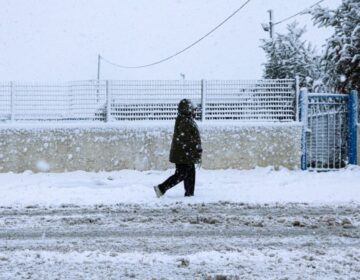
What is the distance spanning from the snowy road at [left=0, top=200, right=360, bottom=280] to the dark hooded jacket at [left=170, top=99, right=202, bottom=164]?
1190 mm

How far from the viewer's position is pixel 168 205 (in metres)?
8.08

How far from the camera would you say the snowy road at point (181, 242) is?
4141 millimetres

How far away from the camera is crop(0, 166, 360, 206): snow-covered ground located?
868cm

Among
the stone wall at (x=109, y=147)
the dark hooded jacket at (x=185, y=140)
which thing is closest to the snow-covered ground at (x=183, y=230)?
the dark hooded jacket at (x=185, y=140)

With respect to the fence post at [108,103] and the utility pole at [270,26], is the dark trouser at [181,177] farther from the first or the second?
the utility pole at [270,26]

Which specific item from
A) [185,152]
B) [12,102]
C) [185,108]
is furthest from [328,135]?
[12,102]

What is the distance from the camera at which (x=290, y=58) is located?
77.2 ft

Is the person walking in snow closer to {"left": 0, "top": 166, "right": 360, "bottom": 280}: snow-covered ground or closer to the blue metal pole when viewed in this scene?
{"left": 0, "top": 166, "right": 360, "bottom": 280}: snow-covered ground

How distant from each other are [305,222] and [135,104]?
24.0ft

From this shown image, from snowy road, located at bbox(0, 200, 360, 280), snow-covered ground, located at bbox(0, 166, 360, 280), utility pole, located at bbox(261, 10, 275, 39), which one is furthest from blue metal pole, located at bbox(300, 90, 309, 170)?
utility pole, located at bbox(261, 10, 275, 39)

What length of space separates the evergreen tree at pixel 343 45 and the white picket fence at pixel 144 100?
191cm

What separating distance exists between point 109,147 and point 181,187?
3.01 metres

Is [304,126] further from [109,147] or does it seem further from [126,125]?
[109,147]

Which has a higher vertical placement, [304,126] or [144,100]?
[144,100]
